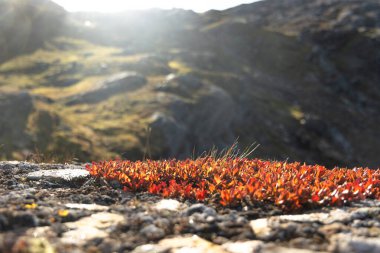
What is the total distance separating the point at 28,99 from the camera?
2023 inches

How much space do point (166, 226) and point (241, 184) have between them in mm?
2137

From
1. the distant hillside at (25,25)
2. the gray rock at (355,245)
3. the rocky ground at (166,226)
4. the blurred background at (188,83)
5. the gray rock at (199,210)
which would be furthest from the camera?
the distant hillside at (25,25)

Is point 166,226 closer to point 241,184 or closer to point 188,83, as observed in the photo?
point 241,184

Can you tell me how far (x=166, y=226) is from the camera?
516cm

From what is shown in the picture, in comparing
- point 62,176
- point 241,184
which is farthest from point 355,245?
point 62,176

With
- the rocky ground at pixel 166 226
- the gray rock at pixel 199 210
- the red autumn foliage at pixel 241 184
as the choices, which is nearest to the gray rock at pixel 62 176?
the red autumn foliage at pixel 241 184

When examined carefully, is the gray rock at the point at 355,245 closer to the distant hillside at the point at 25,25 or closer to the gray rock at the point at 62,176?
the gray rock at the point at 62,176

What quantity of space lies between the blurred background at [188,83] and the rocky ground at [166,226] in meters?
4.72

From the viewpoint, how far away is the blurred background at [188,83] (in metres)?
50.9

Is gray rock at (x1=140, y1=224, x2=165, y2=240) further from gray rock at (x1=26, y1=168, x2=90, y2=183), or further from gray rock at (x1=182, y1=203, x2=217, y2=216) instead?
gray rock at (x1=26, y1=168, x2=90, y2=183)

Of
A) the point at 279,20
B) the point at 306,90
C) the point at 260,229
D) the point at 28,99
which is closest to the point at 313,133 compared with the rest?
the point at 306,90

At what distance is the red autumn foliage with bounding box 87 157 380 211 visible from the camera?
20.9ft

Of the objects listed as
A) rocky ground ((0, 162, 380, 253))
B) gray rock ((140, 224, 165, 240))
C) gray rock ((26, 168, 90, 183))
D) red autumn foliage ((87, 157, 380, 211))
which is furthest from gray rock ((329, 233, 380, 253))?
gray rock ((26, 168, 90, 183))

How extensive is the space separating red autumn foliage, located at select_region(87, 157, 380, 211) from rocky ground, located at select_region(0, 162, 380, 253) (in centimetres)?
27
